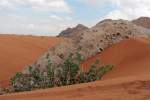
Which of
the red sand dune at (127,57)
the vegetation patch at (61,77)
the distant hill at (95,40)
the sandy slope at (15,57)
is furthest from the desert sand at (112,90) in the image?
the sandy slope at (15,57)

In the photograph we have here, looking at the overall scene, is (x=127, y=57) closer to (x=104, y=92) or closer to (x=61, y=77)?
(x=61, y=77)

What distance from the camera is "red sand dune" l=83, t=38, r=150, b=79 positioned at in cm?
1052

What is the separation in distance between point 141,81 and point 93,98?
1.33m

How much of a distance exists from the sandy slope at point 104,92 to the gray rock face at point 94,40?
11.0 feet

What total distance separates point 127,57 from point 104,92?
4.04 m

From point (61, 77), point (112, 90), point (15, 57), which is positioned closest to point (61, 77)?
point (61, 77)

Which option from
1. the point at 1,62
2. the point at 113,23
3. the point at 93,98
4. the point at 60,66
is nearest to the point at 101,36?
the point at 113,23

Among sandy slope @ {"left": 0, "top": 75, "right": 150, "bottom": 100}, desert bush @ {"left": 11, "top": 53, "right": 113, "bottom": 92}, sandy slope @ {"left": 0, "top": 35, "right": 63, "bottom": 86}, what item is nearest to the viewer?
sandy slope @ {"left": 0, "top": 75, "right": 150, "bottom": 100}

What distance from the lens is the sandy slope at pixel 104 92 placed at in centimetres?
713

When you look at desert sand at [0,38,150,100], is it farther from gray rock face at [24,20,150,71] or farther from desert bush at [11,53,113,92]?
gray rock face at [24,20,150,71]

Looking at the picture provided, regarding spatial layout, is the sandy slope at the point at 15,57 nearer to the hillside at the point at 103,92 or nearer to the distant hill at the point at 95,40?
the distant hill at the point at 95,40

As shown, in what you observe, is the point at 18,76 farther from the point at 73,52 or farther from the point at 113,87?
the point at 113,87

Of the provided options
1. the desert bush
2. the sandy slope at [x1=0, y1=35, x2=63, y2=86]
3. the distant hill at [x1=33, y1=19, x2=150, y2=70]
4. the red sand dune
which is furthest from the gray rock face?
the sandy slope at [x1=0, y1=35, x2=63, y2=86]

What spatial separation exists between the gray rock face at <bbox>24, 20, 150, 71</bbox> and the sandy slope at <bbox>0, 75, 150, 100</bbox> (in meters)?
3.35
